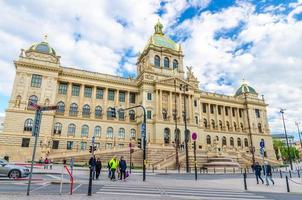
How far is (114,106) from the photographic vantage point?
53188mm

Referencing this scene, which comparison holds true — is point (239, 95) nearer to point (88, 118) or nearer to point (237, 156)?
point (237, 156)

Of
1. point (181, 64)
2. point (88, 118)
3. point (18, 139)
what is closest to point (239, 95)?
point (181, 64)

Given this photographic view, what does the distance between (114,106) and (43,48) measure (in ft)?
68.1

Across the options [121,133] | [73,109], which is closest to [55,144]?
[73,109]

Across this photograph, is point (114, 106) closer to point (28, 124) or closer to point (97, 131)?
point (97, 131)

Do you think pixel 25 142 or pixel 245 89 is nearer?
pixel 25 142

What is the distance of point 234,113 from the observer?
69562 millimetres

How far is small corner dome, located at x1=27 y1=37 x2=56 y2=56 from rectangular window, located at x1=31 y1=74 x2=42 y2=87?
592 cm

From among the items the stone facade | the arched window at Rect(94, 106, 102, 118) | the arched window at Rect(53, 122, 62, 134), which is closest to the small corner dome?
the stone facade

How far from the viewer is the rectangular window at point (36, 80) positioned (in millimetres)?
44909

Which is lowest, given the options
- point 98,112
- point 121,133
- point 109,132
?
point 121,133

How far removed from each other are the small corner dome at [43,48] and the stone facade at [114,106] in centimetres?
20

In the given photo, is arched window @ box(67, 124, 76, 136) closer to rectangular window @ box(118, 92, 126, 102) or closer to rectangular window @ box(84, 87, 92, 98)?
rectangular window @ box(84, 87, 92, 98)

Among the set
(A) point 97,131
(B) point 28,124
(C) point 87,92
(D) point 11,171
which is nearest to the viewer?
(D) point 11,171
